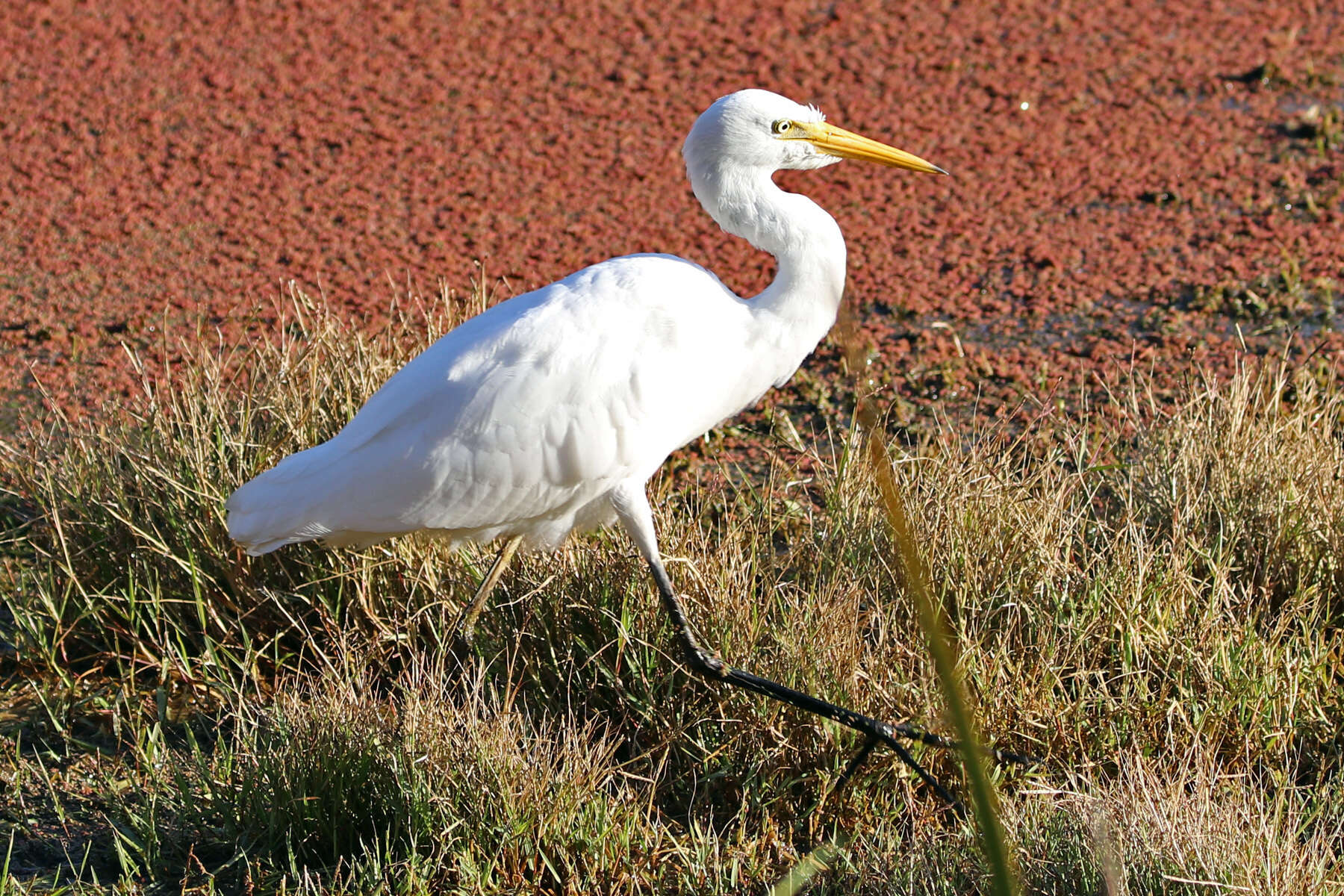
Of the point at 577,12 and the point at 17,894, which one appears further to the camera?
the point at 577,12

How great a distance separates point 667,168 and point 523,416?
8.83 feet

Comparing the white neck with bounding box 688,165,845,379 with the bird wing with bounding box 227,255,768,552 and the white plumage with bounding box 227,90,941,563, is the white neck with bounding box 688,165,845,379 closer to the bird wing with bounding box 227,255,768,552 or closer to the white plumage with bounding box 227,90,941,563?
the white plumage with bounding box 227,90,941,563

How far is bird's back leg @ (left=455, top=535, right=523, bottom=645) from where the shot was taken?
289cm

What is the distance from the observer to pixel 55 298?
175 inches

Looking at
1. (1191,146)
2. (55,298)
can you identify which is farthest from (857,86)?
(55,298)

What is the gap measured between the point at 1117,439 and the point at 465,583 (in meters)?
1.71

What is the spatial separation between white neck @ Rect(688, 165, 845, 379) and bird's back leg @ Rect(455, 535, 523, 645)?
0.73 m

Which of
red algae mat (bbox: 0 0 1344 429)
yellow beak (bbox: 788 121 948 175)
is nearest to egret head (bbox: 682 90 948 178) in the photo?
yellow beak (bbox: 788 121 948 175)

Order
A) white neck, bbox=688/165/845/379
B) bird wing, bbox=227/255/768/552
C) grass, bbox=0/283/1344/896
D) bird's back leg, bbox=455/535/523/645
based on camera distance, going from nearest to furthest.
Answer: grass, bbox=0/283/1344/896 → bird wing, bbox=227/255/768/552 → white neck, bbox=688/165/845/379 → bird's back leg, bbox=455/535/523/645

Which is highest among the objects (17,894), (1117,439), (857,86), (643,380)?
(857,86)

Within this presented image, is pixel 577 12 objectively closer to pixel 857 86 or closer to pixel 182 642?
pixel 857 86

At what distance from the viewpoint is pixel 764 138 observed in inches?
107

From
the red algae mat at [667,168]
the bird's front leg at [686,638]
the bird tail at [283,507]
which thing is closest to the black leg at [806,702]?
the bird's front leg at [686,638]

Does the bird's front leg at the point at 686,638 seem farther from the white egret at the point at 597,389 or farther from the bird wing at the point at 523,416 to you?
the bird wing at the point at 523,416
